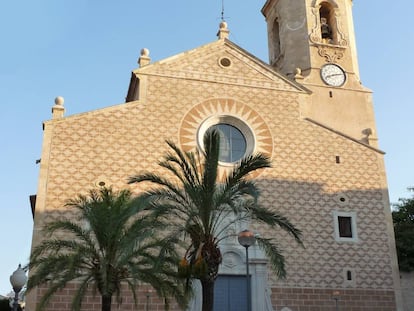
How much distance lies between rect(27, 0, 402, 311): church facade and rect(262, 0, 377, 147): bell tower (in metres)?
0.54

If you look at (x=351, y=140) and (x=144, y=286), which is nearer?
(x=144, y=286)

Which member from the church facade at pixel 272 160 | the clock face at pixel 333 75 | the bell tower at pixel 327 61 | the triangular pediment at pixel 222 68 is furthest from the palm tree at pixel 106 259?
the clock face at pixel 333 75

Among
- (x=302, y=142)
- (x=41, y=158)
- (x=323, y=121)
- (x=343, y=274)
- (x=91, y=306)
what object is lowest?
(x=91, y=306)

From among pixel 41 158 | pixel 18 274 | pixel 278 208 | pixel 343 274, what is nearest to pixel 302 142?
pixel 278 208

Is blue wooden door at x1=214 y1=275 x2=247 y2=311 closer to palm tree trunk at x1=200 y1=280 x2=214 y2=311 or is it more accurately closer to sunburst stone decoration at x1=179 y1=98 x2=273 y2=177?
sunburst stone decoration at x1=179 y1=98 x2=273 y2=177

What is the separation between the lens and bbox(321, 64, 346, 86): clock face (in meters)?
27.0

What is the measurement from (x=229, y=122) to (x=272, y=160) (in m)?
2.57

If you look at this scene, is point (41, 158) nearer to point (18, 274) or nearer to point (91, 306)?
point (91, 306)

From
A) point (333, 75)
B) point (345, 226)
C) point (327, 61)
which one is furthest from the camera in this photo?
point (327, 61)

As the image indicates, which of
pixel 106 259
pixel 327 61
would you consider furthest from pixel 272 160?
pixel 106 259

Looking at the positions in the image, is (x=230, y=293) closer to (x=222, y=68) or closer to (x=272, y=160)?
(x=272, y=160)

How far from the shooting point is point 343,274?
70.4ft

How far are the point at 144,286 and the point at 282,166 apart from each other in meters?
7.83

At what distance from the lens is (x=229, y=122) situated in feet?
75.7
